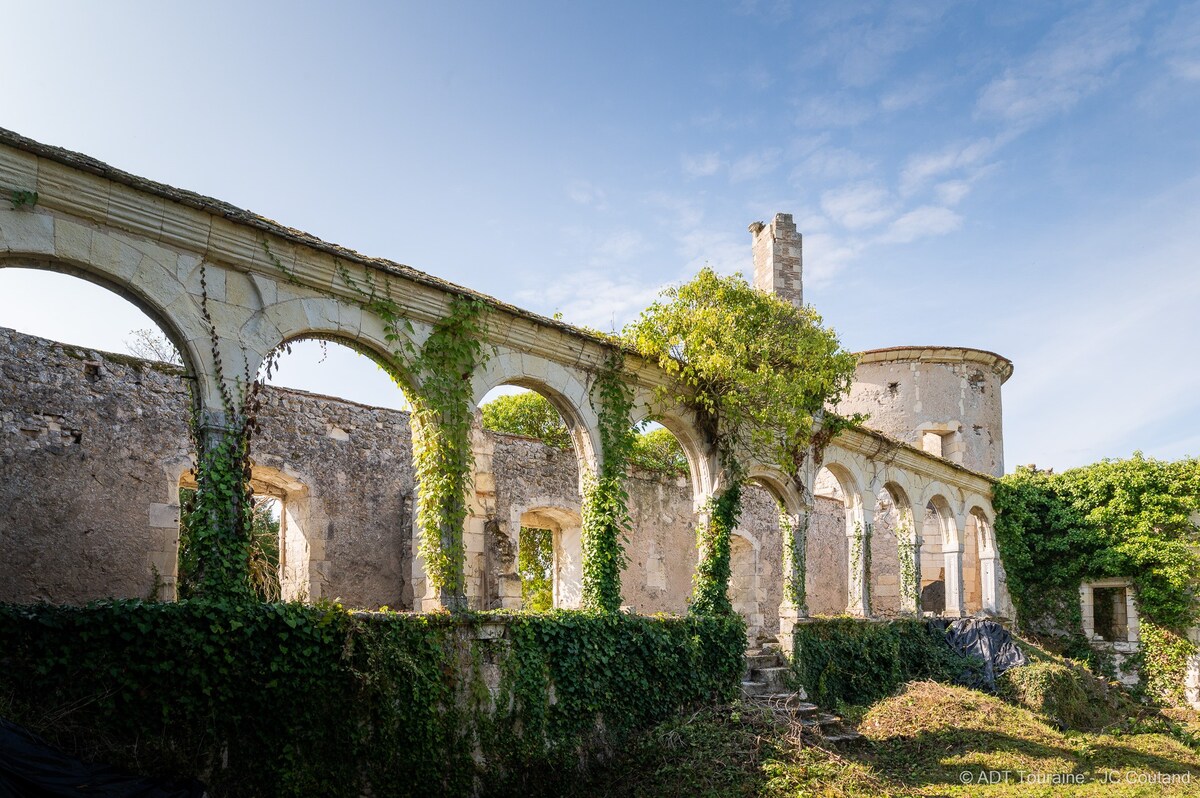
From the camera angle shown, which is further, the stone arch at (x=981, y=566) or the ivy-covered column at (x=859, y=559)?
the stone arch at (x=981, y=566)

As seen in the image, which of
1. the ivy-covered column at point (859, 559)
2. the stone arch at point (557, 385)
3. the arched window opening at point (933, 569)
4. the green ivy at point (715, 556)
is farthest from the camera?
the arched window opening at point (933, 569)

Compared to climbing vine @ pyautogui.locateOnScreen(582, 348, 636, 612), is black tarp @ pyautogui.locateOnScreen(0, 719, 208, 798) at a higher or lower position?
lower

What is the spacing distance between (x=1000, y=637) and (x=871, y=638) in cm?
286

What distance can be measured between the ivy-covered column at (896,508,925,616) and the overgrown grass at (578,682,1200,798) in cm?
333

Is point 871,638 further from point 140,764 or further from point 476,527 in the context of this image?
point 140,764

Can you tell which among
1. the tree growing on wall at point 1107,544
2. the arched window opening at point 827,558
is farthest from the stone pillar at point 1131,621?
the arched window opening at point 827,558

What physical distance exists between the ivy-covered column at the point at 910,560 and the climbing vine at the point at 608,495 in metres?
7.74

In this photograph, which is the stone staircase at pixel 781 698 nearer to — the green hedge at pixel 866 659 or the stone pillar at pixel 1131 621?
the green hedge at pixel 866 659

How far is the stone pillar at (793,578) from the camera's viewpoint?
495 inches

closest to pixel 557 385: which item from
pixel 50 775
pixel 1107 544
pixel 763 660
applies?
pixel 763 660

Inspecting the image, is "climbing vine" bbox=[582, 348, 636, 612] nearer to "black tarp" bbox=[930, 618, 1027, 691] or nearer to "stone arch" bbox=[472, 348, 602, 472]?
"stone arch" bbox=[472, 348, 602, 472]

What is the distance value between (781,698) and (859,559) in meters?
4.42

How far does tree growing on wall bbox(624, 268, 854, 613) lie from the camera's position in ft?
35.2

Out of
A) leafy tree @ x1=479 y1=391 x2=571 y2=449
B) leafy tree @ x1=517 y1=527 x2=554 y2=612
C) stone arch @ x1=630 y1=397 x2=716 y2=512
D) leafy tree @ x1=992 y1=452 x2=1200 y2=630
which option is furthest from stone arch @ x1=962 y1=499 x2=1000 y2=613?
leafy tree @ x1=479 y1=391 x2=571 y2=449
